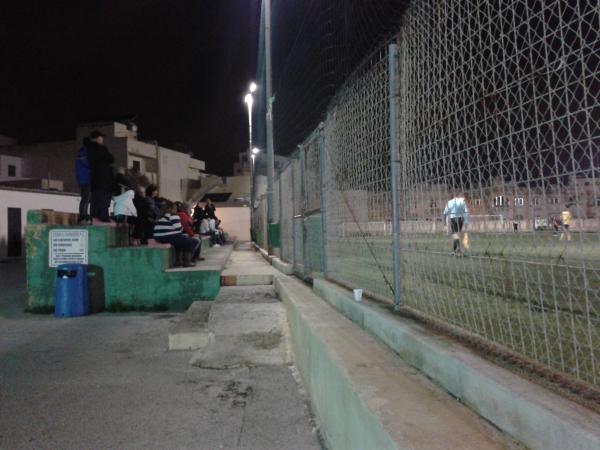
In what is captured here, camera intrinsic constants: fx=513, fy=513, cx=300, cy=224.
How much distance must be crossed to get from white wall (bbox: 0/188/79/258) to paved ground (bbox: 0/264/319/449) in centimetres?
1607

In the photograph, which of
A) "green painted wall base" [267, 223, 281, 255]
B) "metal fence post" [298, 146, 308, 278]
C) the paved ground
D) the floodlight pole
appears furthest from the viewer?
the floodlight pole

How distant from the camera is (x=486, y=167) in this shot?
260 centimetres

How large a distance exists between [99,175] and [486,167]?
7.91 metres

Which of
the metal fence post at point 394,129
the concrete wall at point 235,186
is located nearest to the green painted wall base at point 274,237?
the metal fence post at point 394,129

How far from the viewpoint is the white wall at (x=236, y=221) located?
33500mm

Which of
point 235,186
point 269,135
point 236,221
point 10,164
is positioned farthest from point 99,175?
point 235,186

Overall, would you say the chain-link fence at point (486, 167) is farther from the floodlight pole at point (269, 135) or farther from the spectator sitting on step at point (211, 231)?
the spectator sitting on step at point (211, 231)

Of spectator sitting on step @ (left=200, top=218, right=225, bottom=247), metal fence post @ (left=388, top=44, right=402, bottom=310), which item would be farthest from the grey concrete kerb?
spectator sitting on step @ (left=200, top=218, right=225, bottom=247)

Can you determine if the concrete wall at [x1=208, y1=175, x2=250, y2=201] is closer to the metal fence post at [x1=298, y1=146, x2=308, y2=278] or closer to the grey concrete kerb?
the metal fence post at [x1=298, y1=146, x2=308, y2=278]

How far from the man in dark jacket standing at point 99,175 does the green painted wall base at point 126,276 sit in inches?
22.6

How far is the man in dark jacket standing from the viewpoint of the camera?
9008mm

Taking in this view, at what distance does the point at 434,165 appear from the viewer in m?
3.26

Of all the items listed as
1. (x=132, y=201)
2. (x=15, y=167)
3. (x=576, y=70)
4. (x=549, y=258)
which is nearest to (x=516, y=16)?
(x=576, y=70)

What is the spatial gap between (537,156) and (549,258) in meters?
0.47
